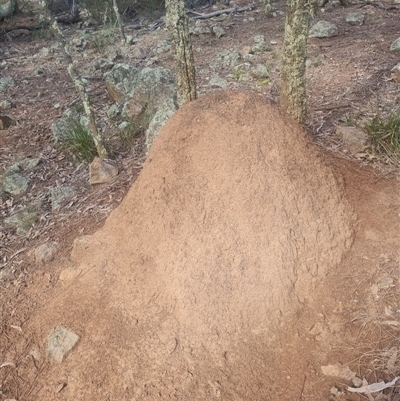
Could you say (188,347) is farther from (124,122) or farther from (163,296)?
(124,122)

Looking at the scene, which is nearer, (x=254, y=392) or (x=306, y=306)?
(x=254, y=392)

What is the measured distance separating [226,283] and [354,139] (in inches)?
74.1

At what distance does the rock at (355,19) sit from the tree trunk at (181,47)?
4221 millimetres

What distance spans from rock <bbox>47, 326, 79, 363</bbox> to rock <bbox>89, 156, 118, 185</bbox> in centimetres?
178

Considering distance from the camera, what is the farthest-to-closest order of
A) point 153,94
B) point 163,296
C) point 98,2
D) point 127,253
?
point 98,2 → point 153,94 → point 127,253 → point 163,296

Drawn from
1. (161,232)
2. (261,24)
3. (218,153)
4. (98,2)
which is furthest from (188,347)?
(98,2)

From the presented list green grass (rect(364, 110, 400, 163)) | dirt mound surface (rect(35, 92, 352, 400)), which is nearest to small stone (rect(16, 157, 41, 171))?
dirt mound surface (rect(35, 92, 352, 400))

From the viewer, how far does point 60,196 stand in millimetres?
4016

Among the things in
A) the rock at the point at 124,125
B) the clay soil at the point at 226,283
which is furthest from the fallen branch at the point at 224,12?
the clay soil at the point at 226,283

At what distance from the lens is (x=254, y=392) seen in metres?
2.02

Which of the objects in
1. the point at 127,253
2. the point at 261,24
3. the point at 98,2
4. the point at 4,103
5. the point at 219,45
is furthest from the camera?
the point at 98,2

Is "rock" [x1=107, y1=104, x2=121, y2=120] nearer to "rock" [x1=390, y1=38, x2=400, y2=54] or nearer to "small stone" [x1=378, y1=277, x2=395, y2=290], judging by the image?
"rock" [x1=390, y1=38, x2=400, y2=54]

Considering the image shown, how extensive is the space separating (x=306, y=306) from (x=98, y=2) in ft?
32.6

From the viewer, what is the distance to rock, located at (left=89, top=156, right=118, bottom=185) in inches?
155
